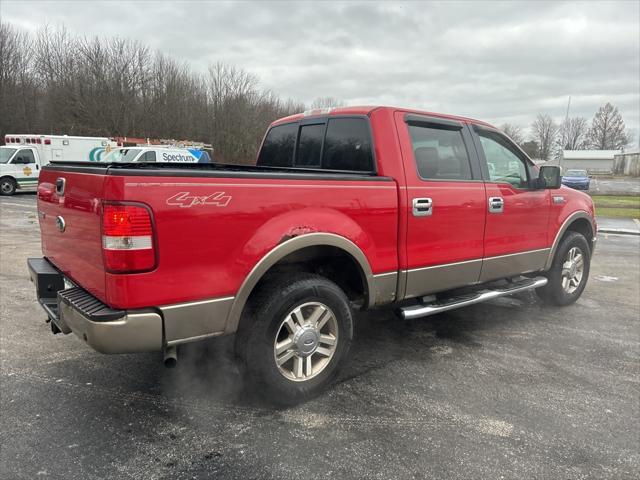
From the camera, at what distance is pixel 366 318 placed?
16.1 feet

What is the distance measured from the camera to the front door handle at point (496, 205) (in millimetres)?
4148

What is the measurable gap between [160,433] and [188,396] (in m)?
0.44

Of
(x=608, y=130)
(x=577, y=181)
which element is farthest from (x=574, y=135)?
(x=577, y=181)

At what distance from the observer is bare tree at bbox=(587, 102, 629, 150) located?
93.0 metres

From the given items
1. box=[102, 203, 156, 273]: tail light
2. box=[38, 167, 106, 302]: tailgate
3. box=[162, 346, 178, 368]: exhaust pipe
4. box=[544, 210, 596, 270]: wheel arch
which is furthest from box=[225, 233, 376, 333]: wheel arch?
box=[544, 210, 596, 270]: wheel arch

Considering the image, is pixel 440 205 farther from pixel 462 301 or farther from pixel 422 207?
pixel 462 301

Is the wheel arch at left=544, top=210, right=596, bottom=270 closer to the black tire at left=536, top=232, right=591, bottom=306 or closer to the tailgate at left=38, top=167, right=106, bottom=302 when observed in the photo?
the black tire at left=536, top=232, right=591, bottom=306

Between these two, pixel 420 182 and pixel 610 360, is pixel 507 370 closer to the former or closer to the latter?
pixel 610 360

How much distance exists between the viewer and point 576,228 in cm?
548

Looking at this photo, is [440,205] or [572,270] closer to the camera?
[440,205]

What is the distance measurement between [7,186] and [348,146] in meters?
20.2

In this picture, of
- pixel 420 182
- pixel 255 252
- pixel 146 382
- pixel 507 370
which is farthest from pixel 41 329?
pixel 507 370

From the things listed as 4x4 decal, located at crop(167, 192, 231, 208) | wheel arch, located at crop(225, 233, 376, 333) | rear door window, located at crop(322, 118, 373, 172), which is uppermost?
rear door window, located at crop(322, 118, 373, 172)

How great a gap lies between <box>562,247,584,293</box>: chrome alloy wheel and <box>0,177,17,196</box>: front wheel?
2098cm
